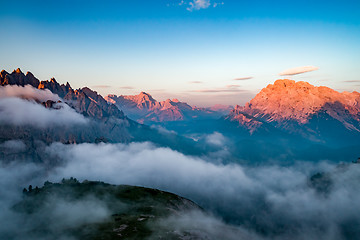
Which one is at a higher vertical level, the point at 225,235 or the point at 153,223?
the point at 153,223

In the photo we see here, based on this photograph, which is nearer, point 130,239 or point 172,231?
point 130,239

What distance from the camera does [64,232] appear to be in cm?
16375

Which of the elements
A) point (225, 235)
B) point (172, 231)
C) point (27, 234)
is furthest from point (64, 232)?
point (225, 235)

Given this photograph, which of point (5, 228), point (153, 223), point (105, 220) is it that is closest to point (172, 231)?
point (153, 223)

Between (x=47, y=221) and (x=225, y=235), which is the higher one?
(x=47, y=221)

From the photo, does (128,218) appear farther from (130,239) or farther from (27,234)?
(27,234)

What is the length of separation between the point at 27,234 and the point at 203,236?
128199 mm

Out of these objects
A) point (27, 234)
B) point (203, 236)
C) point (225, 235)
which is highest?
point (27, 234)

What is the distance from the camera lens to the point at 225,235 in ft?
647

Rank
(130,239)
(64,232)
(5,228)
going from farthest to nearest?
1. (5,228)
2. (64,232)
3. (130,239)

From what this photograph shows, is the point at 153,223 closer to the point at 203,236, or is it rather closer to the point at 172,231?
the point at 172,231

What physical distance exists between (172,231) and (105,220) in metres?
61.9

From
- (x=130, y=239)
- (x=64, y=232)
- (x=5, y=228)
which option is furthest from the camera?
(x=5, y=228)

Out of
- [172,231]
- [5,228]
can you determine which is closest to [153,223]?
[172,231]
